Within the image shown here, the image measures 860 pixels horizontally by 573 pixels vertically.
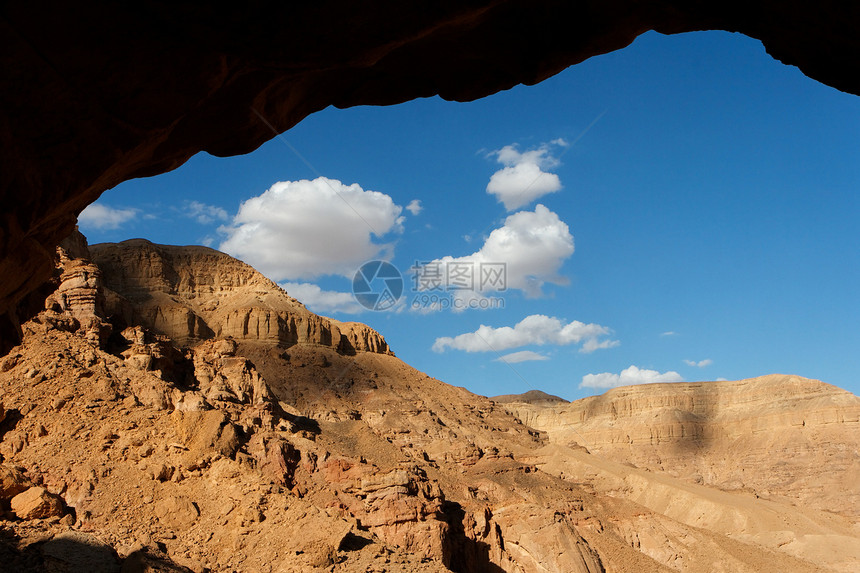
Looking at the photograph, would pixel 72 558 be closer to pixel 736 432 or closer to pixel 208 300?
pixel 208 300

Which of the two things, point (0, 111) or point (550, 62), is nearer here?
point (0, 111)

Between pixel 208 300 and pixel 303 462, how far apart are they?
200 feet

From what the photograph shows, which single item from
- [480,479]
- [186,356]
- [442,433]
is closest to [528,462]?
[442,433]

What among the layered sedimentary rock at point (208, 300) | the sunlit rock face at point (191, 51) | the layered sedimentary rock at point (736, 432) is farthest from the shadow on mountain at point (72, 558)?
the layered sedimentary rock at point (736, 432)

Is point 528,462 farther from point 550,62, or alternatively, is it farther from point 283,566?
point 550,62

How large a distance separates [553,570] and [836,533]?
85.9 feet

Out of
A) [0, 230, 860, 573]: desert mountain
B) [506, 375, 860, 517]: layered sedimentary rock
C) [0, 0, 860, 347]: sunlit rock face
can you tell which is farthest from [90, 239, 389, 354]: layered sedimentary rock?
[0, 0, 860, 347]: sunlit rock face

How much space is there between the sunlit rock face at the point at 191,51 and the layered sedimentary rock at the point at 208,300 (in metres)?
64.6

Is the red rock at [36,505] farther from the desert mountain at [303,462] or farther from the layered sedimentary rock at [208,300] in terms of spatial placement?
the layered sedimentary rock at [208,300]

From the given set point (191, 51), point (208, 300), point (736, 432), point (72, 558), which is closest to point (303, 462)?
point (72, 558)

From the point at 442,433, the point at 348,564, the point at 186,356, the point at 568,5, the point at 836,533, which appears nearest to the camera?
the point at 568,5

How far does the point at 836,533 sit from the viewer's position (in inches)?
1971

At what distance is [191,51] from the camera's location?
596 cm

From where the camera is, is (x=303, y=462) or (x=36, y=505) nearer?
(x=36, y=505)
